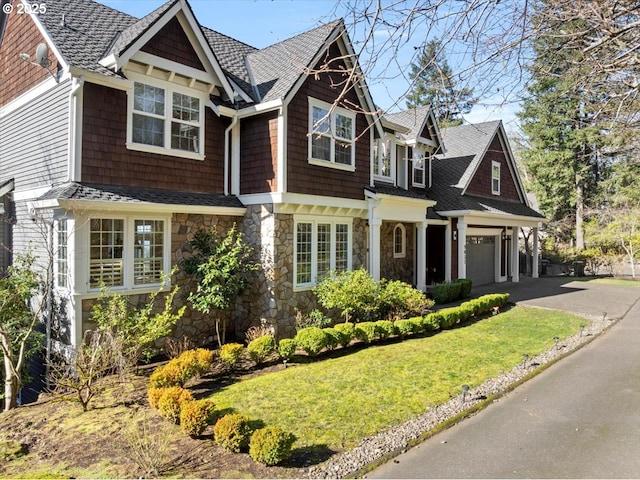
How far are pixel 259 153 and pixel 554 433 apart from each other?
9.07 m

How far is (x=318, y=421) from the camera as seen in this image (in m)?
6.22

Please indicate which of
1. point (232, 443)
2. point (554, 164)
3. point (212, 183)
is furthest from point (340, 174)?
point (554, 164)

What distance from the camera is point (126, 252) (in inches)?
376

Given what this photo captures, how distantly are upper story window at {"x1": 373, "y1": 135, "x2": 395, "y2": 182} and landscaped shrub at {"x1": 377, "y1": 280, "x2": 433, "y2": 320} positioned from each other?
5069mm

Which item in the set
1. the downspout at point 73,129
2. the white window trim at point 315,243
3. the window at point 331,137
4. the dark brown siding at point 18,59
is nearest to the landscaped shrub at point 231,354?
the white window trim at point 315,243

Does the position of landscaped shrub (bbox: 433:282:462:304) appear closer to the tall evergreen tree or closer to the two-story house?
the two-story house

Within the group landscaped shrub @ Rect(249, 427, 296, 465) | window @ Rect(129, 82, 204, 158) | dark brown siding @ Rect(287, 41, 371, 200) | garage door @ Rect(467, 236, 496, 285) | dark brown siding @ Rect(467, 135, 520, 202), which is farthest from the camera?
dark brown siding @ Rect(467, 135, 520, 202)

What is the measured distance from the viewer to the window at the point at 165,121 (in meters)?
9.88

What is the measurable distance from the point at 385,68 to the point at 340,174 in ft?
24.6

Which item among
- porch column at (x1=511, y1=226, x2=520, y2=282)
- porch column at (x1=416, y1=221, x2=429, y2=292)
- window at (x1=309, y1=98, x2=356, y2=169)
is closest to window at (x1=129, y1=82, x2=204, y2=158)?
window at (x1=309, y1=98, x2=356, y2=169)

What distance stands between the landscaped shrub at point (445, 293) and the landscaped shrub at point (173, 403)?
38.1ft

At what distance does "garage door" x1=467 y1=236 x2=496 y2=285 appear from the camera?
20.8m

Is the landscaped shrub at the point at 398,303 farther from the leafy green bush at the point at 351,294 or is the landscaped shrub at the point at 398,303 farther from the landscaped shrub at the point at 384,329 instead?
the landscaped shrub at the point at 384,329

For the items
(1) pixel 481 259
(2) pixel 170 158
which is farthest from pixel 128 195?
(1) pixel 481 259
